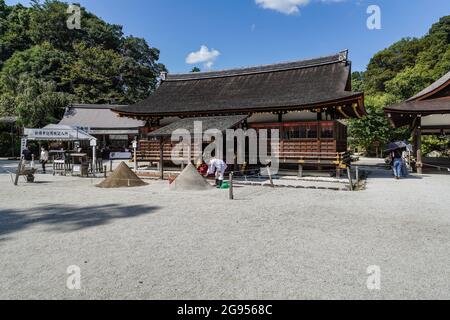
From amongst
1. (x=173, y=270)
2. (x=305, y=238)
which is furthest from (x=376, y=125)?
(x=173, y=270)

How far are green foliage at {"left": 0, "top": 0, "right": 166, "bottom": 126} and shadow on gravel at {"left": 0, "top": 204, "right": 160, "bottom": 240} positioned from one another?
32.4 m

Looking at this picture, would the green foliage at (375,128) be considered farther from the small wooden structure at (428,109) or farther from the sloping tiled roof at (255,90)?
the sloping tiled roof at (255,90)

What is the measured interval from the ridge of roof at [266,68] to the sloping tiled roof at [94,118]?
49.5 feet

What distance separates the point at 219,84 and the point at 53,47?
146ft

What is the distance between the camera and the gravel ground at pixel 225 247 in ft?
12.6

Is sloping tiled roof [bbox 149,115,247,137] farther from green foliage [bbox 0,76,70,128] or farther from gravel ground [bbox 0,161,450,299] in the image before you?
green foliage [bbox 0,76,70,128]

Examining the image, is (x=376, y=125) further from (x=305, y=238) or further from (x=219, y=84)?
(x=305, y=238)

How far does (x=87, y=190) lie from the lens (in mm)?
12055

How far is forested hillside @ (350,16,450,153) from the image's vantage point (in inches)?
1168

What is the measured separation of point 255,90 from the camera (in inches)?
765

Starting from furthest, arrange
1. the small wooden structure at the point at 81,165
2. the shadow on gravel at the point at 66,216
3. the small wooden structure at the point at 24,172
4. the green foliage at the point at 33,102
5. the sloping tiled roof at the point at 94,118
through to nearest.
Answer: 1. the sloping tiled roof at the point at 94,118
2. the green foliage at the point at 33,102
3. the small wooden structure at the point at 81,165
4. the small wooden structure at the point at 24,172
5. the shadow on gravel at the point at 66,216

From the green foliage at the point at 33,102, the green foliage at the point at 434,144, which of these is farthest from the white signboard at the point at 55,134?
the green foliage at the point at 434,144

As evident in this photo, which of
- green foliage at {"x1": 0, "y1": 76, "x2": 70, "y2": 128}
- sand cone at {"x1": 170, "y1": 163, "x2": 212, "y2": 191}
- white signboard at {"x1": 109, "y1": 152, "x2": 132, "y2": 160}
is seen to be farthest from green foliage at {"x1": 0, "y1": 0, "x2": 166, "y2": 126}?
sand cone at {"x1": 170, "y1": 163, "x2": 212, "y2": 191}
